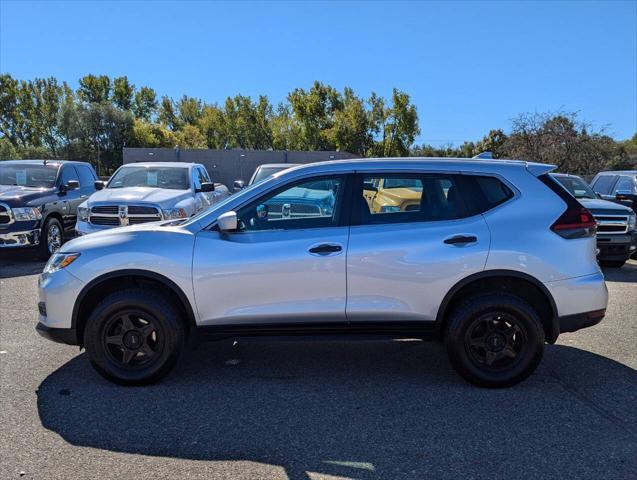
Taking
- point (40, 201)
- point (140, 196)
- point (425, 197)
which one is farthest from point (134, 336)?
point (40, 201)

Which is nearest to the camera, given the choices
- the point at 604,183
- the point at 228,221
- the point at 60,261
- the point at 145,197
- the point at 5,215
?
the point at 228,221

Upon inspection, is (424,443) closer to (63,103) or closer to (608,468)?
(608,468)

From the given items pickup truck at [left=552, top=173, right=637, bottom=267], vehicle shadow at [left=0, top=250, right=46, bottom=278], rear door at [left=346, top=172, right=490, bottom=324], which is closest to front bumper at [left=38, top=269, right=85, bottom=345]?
rear door at [left=346, top=172, right=490, bottom=324]

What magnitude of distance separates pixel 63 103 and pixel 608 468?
192 feet

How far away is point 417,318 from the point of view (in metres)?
4.42

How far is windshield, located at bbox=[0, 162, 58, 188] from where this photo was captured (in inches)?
440

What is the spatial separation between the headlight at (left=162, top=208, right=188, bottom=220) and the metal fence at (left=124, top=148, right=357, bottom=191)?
2781 centimetres

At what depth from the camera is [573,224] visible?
441 centimetres

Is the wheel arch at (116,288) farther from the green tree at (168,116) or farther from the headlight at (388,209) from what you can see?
the green tree at (168,116)

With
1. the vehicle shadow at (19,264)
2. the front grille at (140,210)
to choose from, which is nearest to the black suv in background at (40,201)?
the vehicle shadow at (19,264)

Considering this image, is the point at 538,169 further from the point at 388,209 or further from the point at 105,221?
the point at 105,221

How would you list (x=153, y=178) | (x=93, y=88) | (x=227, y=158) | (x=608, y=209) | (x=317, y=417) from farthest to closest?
(x=93, y=88), (x=227, y=158), (x=153, y=178), (x=608, y=209), (x=317, y=417)

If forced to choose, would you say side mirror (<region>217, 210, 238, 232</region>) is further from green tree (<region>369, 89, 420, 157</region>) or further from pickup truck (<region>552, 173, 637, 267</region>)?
green tree (<region>369, 89, 420, 157</region>)

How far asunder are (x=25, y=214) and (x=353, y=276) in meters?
8.12
